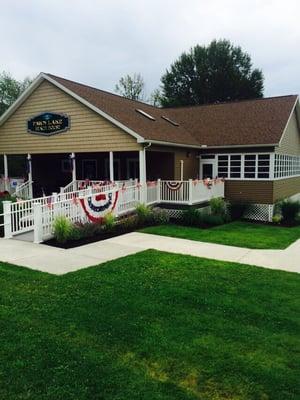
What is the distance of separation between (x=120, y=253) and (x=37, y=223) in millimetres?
2655

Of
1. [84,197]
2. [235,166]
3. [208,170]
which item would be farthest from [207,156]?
[84,197]

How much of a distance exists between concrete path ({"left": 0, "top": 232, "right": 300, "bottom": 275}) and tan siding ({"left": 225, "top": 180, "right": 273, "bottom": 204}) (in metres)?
6.19

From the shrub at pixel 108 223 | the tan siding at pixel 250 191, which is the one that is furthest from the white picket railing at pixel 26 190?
the tan siding at pixel 250 191

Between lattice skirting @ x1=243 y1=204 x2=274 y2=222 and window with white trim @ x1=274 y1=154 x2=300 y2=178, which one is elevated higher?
window with white trim @ x1=274 y1=154 x2=300 y2=178

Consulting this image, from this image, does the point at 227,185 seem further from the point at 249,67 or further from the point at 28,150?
the point at 249,67

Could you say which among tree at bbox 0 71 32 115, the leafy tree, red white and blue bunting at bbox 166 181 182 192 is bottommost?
red white and blue bunting at bbox 166 181 182 192

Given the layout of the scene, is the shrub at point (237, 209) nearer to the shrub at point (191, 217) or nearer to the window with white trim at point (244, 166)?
the window with white trim at point (244, 166)

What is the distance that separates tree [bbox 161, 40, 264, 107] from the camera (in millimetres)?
42500

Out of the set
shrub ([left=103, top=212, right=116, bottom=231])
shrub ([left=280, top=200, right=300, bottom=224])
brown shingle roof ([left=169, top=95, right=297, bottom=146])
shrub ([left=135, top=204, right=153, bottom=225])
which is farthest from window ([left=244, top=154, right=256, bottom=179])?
shrub ([left=103, top=212, right=116, bottom=231])

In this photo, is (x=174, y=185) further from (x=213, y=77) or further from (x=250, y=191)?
(x=213, y=77)

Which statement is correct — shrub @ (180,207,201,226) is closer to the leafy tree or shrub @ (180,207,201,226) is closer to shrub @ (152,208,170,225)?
shrub @ (152,208,170,225)

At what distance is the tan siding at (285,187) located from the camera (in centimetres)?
1804

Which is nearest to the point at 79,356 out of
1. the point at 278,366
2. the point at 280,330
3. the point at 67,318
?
Answer: the point at 67,318

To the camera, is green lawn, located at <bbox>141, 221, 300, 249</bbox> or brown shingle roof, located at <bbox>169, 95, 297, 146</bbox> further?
brown shingle roof, located at <bbox>169, 95, 297, 146</bbox>
